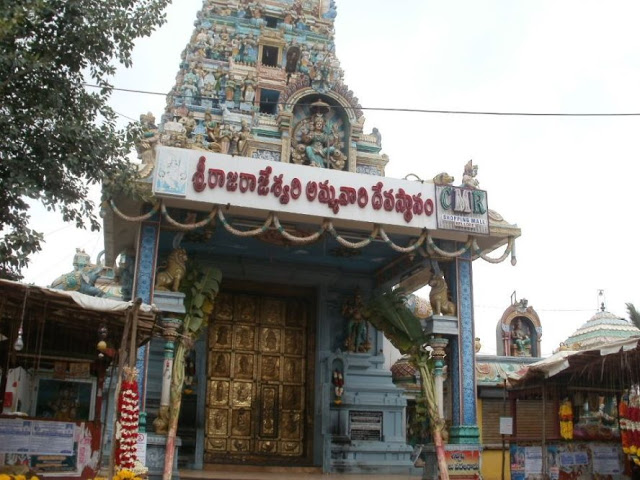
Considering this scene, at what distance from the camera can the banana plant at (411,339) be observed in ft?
42.1

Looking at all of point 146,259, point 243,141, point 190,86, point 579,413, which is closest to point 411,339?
point 579,413

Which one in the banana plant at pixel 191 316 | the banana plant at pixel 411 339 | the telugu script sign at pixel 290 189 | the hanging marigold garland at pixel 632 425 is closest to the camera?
the hanging marigold garland at pixel 632 425

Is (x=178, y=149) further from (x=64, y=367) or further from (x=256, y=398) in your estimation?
(x=256, y=398)

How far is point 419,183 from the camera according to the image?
13.4 m

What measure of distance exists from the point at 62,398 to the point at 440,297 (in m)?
7.38

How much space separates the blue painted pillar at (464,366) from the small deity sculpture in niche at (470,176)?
141 centimetres

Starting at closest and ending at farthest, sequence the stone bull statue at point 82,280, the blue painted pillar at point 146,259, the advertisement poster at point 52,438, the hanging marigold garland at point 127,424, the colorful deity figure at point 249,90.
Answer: the hanging marigold garland at point 127,424 < the advertisement poster at point 52,438 < the blue painted pillar at point 146,259 < the stone bull statue at point 82,280 < the colorful deity figure at point 249,90

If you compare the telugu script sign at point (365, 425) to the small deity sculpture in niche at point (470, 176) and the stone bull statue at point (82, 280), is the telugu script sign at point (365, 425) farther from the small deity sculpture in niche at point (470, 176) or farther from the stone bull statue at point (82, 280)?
the stone bull statue at point (82, 280)

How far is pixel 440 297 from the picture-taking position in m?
13.8

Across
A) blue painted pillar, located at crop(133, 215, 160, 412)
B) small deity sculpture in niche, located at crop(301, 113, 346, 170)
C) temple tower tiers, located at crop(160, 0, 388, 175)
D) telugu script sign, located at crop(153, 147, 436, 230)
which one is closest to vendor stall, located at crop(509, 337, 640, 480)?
telugu script sign, located at crop(153, 147, 436, 230)

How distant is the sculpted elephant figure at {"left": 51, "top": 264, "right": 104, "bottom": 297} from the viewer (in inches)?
665

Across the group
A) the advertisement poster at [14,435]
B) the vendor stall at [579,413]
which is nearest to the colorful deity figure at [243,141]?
the vendor stall at [579,413]

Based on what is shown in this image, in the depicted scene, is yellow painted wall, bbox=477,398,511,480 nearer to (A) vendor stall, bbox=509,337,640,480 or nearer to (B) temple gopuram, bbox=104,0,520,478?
(B) temple gopuram, bbox=104,0,520,478

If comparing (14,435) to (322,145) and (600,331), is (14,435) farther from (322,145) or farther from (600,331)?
(600,331)
